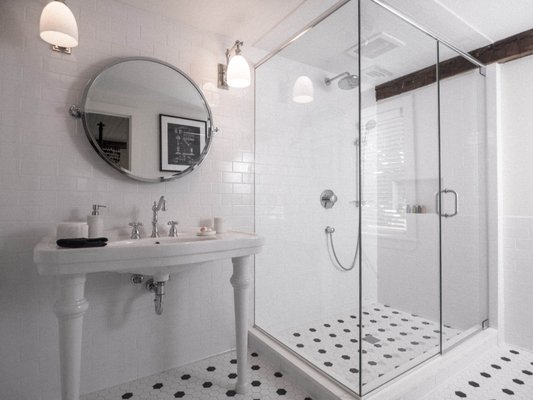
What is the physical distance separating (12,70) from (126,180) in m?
0.75

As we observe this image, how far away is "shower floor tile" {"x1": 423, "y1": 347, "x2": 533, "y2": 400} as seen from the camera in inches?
63.4

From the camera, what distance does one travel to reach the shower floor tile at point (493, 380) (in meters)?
1.61

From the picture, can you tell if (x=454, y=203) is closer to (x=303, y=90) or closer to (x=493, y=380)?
(x=493, y=380)

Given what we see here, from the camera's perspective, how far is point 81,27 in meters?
1.64

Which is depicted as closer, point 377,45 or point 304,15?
point 377,45

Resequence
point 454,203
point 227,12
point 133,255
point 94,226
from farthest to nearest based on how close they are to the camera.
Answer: point 454,203
point 227,12
point 94,226
point 133,255

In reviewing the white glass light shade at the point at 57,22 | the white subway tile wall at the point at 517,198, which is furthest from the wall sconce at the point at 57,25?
the white subway tile wall at the point at 517,198

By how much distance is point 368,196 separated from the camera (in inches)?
63.6

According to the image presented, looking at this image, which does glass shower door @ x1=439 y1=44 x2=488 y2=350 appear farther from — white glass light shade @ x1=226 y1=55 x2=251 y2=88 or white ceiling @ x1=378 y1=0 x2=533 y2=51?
white glass light shade @ x1=226 y1=55 x2=251 y2=88

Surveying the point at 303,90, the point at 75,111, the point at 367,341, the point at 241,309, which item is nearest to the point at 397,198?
the point at 367,341

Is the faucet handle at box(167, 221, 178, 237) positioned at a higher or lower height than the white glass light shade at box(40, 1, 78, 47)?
lower

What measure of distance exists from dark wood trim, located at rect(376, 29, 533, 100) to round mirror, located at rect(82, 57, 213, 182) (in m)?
1.18

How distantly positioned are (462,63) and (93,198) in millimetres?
2650

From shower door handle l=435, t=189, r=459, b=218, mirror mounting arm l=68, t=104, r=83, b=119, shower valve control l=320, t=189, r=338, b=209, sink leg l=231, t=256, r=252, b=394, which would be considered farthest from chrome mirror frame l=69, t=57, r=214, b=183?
shower door handle l=435, t=189, r=459, b=218
